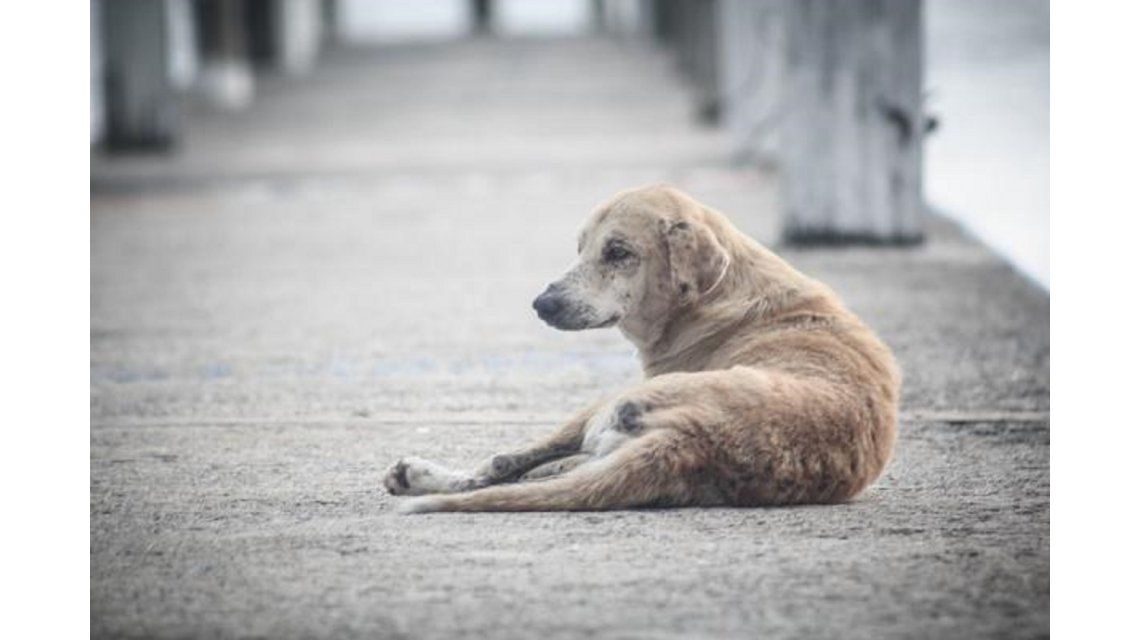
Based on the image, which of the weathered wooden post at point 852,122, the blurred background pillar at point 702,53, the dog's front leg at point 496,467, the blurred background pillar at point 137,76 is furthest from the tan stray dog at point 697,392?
the blurred background pillar at point 702,53

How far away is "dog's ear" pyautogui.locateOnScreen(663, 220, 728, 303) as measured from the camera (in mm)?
5797

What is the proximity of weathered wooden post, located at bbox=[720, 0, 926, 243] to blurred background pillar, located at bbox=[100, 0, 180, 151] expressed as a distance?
12.7 meters

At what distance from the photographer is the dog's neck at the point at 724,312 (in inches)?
232

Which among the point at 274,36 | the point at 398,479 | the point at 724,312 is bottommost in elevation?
the point at 274,36

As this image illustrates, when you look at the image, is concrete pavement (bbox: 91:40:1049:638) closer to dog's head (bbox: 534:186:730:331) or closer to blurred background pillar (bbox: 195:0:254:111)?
dog's head (bbox: 534:186:730:331)

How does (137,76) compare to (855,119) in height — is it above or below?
below

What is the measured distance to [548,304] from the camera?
5770 millimetres

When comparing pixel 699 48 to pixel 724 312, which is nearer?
pixel 724 312

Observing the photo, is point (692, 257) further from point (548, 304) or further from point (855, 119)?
point (855, 119)

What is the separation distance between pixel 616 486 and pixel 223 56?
95.0ft

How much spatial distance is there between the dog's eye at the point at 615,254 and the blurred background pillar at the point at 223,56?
26.6 meters

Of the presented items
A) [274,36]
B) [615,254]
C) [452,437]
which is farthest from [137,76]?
[615,254]

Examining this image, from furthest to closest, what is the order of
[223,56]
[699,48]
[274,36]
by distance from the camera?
[274,36]
[223,56]
[699,48]

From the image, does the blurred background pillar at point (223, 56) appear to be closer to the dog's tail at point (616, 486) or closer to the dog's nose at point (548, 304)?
the dog's nose at point (548, 304)
